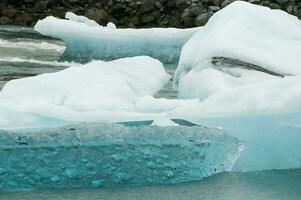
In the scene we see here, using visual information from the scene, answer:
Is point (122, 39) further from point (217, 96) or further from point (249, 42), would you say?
point (217, 96)

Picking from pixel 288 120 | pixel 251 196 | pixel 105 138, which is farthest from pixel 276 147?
pixel 105 138

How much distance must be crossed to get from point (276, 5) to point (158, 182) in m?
16.4

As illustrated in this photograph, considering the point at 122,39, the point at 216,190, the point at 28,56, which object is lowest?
the point at 28,56

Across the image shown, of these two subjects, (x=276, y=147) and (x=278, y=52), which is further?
(x=278, y=52)

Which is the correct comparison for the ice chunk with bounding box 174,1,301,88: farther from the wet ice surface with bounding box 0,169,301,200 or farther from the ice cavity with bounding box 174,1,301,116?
the wet ice surface with bounding box 0,169,301,200

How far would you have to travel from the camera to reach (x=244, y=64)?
203 inches

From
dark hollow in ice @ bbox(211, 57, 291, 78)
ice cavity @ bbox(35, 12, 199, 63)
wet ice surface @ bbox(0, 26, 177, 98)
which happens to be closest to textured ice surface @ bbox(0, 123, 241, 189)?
dark hollow in ice @ bbox(211, 57, 291, 78)

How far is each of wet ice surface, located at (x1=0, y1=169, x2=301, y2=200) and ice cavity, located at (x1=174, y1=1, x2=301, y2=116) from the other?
0.37 metres

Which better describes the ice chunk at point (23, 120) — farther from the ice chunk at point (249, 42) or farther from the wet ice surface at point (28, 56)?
the wet ice surface at point (28, 56)

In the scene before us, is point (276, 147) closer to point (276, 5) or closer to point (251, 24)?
point (251, 24)

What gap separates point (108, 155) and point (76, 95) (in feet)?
2.08

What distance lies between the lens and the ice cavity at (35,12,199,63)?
958 centimetres

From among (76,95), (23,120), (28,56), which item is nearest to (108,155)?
(23,120)

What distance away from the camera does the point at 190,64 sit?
5.86 meters
